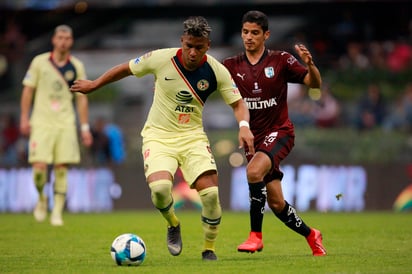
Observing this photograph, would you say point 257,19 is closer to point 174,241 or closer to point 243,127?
point 243,127

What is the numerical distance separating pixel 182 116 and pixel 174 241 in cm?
127

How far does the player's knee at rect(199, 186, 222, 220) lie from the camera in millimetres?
9297

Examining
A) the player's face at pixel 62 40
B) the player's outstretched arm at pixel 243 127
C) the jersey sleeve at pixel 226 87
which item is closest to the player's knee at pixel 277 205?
the player's outstretched arm at pixel 243 127

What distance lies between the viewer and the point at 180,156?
31.4 feet

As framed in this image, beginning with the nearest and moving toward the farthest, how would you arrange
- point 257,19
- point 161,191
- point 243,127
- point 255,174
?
point 243,127 → point 161,191 → point 255,174 → point 257,19

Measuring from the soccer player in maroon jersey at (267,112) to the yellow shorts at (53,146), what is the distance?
4846 millimetres

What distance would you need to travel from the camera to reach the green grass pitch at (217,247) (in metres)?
8.83

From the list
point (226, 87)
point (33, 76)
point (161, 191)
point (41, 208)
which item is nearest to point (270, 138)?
point (226, 87)

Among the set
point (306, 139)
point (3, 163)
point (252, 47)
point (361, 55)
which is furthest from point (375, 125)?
point (252, 47)

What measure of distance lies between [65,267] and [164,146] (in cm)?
156

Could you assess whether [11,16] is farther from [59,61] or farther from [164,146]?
[164,146]

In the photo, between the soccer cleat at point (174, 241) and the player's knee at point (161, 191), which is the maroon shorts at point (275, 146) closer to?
the soccer cleat at point (174, 241)

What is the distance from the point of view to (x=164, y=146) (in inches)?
377

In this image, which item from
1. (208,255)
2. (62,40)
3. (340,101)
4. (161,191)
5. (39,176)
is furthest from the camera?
(340,101)
